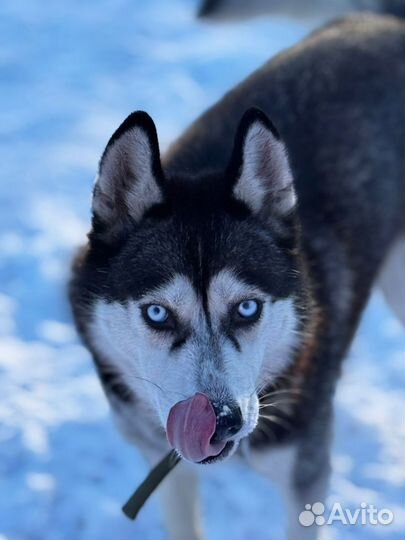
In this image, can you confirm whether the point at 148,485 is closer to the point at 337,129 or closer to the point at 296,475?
the point at 296,475

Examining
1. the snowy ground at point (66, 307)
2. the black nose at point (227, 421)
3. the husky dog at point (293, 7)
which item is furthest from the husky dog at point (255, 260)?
the husky dog at point (293, 7)

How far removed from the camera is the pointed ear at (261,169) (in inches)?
68.4

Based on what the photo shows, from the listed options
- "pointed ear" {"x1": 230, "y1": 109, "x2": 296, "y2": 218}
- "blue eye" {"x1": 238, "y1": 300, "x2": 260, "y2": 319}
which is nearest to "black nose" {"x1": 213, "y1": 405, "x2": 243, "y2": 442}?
"blue eye" {"x1": 238, "y1": 300, "x2": 260, "y2": 319}

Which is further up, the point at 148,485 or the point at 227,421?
the point at 227,421

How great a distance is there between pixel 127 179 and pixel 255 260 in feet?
1.13

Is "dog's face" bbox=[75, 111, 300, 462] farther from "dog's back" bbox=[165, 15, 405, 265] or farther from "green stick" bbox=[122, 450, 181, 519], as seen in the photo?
"dog's back" bbox=[165, 15, 405, 265]

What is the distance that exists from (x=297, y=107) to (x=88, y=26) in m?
3.03

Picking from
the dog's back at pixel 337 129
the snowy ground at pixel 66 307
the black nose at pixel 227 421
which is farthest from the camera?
the snowy ground at pixel 66 307

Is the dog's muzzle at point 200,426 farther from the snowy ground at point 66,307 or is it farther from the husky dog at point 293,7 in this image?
the husky dog at point 293,7

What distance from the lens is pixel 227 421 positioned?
162 centimetres

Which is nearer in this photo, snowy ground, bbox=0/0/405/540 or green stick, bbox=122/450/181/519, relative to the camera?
green stick, bbox=122/450/181/519

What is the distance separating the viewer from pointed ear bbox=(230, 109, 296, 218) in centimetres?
174

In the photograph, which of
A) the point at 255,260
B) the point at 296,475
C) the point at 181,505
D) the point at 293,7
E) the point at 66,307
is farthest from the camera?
the point at 293,7

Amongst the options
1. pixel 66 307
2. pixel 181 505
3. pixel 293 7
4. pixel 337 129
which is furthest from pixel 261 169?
pixel 293 7
